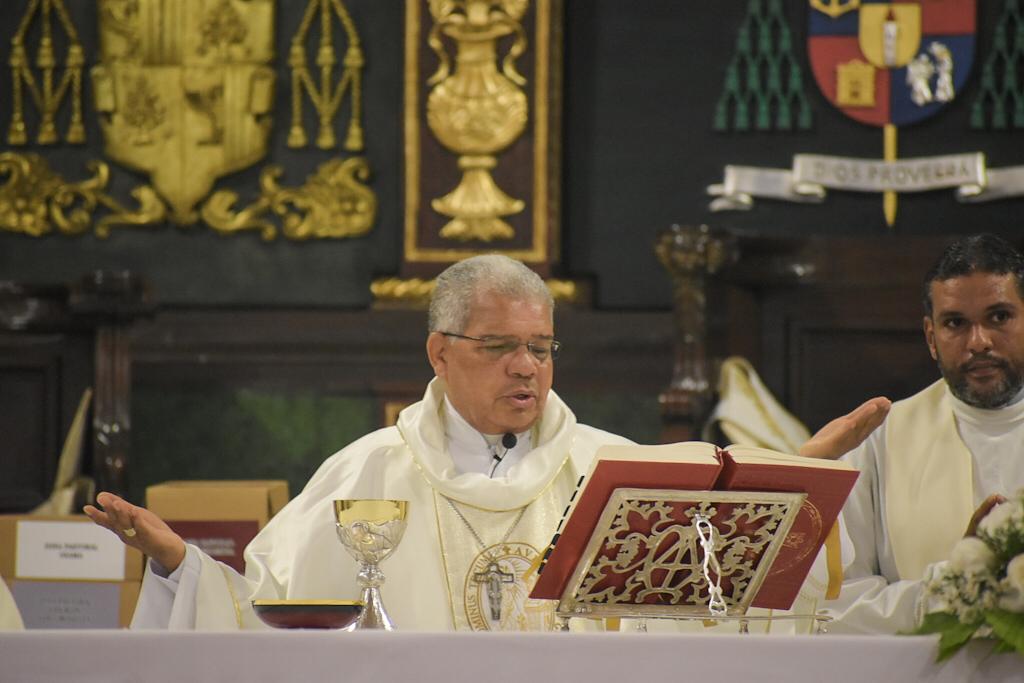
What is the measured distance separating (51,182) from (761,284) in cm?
344

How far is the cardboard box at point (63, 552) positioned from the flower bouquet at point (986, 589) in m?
3.73

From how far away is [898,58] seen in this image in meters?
7.25

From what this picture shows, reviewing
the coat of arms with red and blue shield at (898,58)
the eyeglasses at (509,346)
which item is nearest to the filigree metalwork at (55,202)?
the coat of arms with red and blue shield at (898,58)

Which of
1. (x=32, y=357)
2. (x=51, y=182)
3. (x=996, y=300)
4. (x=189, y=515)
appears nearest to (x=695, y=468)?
(x=996, y=300)

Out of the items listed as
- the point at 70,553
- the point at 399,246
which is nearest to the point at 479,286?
the point at 70,553

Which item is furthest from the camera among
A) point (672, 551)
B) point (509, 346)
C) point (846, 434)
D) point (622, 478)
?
point (509, 346)

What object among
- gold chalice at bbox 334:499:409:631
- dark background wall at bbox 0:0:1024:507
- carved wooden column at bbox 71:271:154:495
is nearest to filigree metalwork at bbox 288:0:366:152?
dark background wall at bbox 0:0:1024:507

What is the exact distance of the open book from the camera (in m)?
2.89

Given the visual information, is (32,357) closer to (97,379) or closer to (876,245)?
(97,379)

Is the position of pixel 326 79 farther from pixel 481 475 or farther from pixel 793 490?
pixel 793 490

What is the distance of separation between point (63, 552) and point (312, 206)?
2.42 metres

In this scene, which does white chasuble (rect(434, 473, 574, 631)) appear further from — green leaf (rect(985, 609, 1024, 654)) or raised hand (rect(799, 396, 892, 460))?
green leaf (rect(985, 609, 1024, 654))

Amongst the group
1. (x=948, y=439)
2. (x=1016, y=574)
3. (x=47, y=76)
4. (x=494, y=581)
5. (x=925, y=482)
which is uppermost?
(x=47, y=76)

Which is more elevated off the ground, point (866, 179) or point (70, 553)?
Result: point (866, 179)
